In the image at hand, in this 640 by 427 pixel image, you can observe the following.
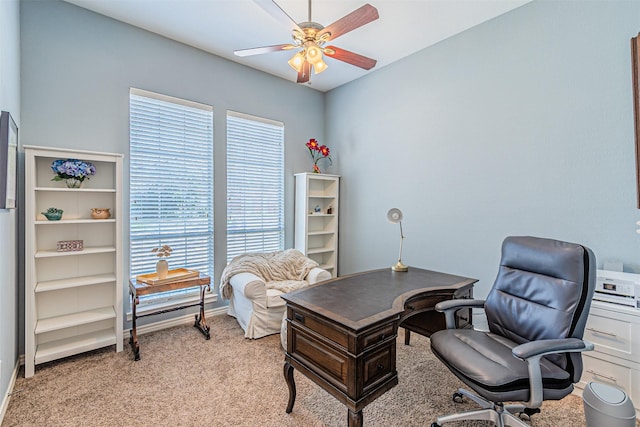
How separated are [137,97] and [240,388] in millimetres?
2924

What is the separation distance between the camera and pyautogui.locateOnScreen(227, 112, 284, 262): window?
3713 millimetres

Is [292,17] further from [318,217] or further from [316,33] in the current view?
[318,217]

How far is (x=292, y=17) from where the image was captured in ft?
9.17

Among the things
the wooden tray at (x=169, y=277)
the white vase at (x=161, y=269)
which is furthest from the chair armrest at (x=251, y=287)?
the white vase at (x=161, y=269)

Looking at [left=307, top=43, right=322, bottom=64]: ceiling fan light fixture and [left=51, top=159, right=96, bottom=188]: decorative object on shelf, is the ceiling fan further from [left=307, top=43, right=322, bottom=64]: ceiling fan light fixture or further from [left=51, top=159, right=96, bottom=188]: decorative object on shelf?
[left=51, top=159, right=96, bottom=188]: decorative object on shelf

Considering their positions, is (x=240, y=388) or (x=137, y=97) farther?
(x=137, y=97)

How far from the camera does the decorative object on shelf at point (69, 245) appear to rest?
8.14 feet

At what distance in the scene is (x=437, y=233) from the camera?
328 cm

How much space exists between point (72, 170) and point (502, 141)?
3794mm

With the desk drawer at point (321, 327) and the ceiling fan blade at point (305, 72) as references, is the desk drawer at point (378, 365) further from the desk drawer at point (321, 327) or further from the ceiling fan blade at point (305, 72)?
the ceiling fan blade at point (305, 72)

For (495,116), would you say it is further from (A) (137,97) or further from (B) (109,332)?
(B) (109,332)

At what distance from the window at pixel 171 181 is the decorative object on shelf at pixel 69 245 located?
0.49 m

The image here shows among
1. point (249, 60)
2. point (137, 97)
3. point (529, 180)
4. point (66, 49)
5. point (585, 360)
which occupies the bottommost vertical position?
point (585, 360)

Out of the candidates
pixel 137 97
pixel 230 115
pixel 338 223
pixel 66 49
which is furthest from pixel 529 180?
pixel 66 49
